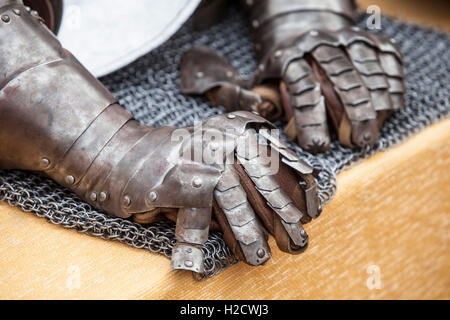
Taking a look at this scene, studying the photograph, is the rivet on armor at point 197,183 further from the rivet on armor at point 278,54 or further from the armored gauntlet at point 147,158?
the rivet on armor at point 278,54

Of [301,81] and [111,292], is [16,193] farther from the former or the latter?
[301,81]

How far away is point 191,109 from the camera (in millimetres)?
970

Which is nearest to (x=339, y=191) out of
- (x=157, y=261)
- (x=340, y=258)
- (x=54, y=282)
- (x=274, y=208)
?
(x=340, y=258)

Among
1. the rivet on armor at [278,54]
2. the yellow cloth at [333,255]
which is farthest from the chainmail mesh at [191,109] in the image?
the rivet on armor at [278,54]

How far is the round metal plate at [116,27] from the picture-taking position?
950 mm

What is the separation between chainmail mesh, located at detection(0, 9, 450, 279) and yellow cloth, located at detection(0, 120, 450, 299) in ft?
0.06

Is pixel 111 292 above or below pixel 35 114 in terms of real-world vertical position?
below

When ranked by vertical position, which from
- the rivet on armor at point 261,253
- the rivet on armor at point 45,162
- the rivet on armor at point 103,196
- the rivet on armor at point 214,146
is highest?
the rivet on armor at point 45,162

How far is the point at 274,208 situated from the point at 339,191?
23cm

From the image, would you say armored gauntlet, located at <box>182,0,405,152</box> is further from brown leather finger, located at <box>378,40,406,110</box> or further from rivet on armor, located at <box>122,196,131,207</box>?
rivet on armor, located at <box>122,196,131,207</box>

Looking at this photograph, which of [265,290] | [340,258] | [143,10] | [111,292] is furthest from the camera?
[143,10]

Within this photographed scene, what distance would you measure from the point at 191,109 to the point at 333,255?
0.37 m

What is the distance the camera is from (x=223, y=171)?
0.66m

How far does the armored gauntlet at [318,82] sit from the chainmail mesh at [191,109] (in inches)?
1.6
